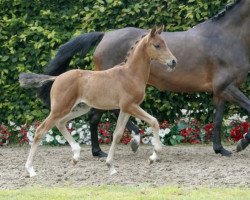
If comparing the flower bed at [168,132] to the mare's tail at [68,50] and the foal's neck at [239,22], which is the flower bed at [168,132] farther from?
the foal's neck at [239,22]

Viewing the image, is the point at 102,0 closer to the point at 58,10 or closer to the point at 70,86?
the point at 58,10

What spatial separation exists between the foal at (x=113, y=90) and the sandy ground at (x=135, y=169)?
9.4 inches

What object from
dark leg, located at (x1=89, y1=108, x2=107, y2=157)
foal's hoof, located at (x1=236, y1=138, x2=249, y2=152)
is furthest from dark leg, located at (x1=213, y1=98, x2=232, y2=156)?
dark leg, located at (x1=89, y1=108, x2=107, y2=157)

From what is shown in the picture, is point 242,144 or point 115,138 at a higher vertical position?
point 115,138

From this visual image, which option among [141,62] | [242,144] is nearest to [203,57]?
[242,144]

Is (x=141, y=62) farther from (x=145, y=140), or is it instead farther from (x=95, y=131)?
(x=145, y=140)

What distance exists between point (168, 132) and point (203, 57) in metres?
1.82

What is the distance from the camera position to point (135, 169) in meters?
7.93

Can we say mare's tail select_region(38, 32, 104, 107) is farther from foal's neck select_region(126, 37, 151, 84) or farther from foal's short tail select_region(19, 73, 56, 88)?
foal's neck select_region(126, 37, 151, 84)

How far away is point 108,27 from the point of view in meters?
10.7

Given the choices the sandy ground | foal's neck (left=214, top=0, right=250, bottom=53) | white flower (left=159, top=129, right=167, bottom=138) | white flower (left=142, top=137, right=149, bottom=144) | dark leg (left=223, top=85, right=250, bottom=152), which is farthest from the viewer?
white flower (left=142, top=137, right=149, bottom=144)

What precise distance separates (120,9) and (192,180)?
4.16 meters

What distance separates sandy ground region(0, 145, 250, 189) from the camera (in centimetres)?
715

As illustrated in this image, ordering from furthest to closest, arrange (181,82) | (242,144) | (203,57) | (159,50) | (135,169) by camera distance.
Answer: (181,82), (203,57), (242,144), (135,169), (159,50)
